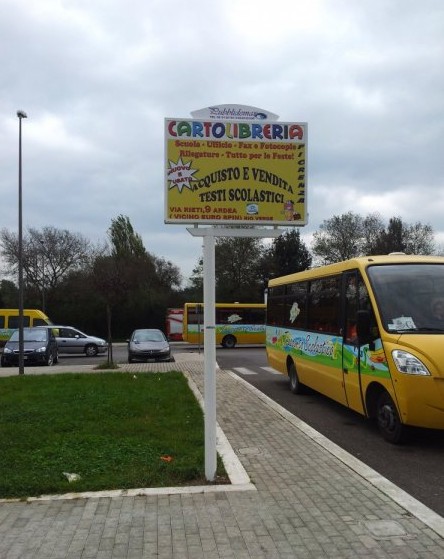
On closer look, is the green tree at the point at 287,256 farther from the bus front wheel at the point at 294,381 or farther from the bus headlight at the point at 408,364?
the bus headlight at the point at 408,364

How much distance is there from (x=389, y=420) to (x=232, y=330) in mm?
28073

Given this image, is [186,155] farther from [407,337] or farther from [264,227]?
[407,337]

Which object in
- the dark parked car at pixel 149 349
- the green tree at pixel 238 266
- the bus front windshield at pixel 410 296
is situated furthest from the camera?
the green tree at pixel 238 266

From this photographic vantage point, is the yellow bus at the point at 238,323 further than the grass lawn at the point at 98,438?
Yes

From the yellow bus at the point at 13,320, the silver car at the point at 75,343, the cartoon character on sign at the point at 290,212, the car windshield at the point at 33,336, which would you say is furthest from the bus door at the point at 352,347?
the yellow bus at the point at 13,320

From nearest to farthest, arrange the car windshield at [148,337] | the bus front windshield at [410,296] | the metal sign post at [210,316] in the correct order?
the metal sign post at [210,316] → the bus front windshield at [410,296] → the car windshield at [148,337]

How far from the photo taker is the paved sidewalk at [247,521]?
12.8ft

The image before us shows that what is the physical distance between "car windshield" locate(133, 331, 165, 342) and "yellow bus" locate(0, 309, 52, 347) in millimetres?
11018

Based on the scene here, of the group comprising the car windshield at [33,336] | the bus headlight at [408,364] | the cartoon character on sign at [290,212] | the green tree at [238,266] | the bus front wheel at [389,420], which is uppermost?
the green tree at [238,266]

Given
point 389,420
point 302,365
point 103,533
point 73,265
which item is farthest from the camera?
point 73,265

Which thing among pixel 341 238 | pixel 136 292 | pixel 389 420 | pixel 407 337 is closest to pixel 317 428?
pixel 389 420

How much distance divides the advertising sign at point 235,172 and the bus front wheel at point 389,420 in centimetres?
297

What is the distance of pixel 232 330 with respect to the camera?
35375mm

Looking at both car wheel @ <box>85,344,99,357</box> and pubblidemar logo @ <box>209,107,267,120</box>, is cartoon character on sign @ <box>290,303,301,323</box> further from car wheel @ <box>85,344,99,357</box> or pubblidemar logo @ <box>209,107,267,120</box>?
car wheel @ <box>85,344,99,357</box>
